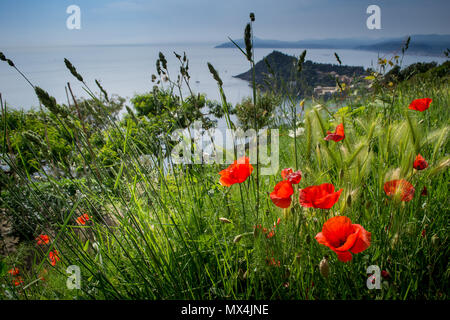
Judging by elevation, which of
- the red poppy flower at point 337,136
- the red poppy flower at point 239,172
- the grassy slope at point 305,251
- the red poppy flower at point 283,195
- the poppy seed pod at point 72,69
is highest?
the poppy seed pod at point 72,69

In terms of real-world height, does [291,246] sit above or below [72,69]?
below

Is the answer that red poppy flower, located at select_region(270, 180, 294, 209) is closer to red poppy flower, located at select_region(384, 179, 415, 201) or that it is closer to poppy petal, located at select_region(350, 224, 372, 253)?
poppy petal, located at select_region(350, 224, 372, 253)

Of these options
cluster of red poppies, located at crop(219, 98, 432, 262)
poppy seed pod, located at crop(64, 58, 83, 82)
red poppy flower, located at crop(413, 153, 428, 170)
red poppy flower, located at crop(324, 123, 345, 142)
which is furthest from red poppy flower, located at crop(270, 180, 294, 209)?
poppy seed pod, located at crop(64, 58, 83, 82)

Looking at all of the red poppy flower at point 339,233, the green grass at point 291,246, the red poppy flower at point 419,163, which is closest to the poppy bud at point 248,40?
the green grass at point 291,246

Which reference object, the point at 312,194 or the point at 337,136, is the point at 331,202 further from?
the point at 337,136

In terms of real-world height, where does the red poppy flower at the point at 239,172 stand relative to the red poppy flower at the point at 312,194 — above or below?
above

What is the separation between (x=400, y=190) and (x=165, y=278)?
61cm

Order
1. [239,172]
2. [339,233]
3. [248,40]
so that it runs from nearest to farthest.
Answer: [248,40] → [339,233] → [239,172]

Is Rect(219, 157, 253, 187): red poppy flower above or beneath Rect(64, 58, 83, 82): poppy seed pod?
beneath

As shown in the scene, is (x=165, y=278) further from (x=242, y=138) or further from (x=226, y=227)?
(x=242, y=138)

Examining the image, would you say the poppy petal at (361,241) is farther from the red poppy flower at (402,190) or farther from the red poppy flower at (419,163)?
the red poppy flower at (419,163)

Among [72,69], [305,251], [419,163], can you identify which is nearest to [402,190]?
[419,163]

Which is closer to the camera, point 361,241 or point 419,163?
point 361,241

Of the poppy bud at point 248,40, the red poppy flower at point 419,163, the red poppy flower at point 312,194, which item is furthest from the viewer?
the red poppy flower at point 419,163
